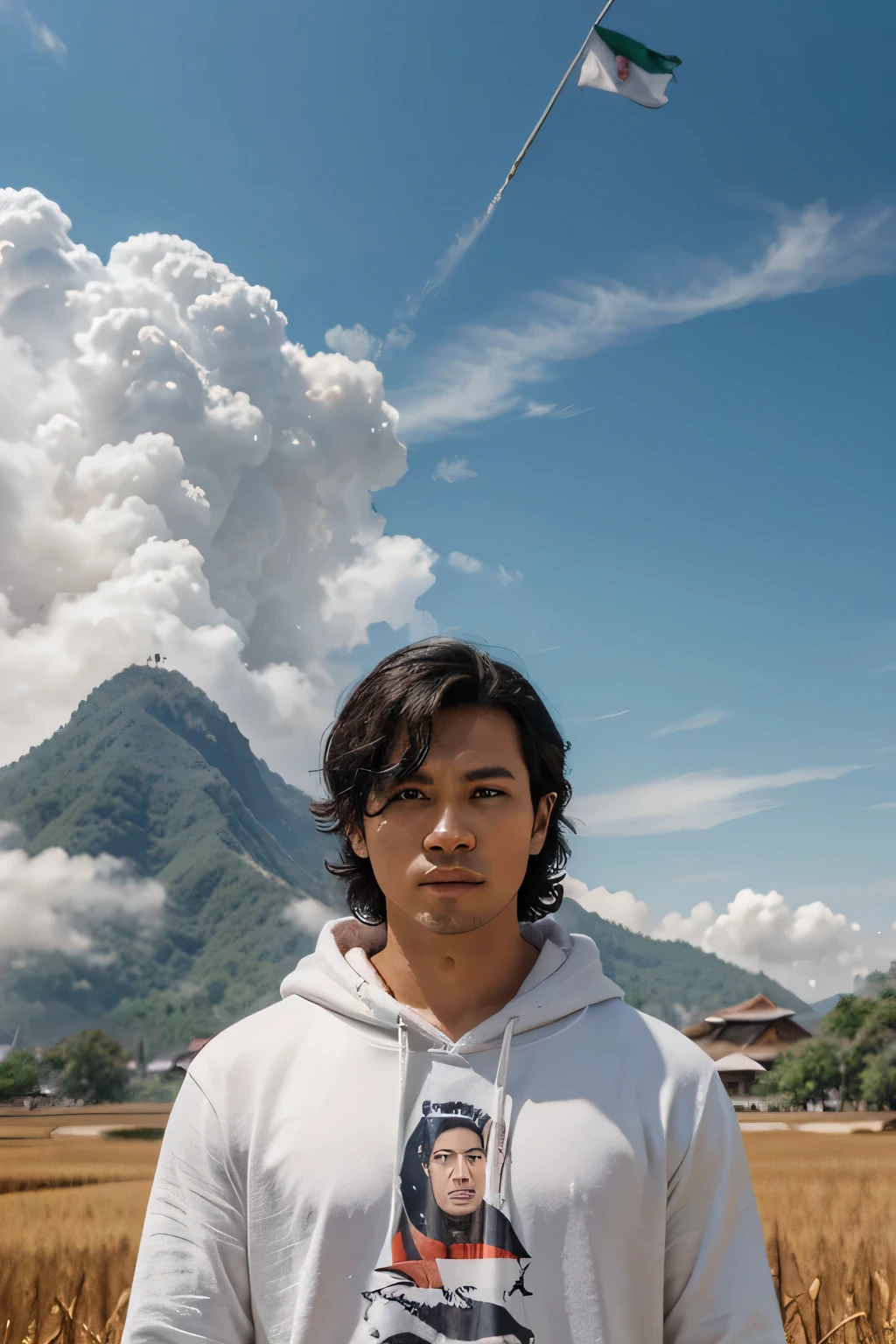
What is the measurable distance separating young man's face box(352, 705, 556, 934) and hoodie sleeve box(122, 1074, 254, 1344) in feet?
2.07

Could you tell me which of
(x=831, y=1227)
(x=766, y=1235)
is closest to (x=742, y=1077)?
(x=831, y=1227)

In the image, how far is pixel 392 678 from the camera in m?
2.35

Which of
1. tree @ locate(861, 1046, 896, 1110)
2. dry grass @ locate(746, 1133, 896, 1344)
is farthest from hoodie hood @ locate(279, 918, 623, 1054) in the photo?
tree @ locate(861, 1046, 896, 1110)

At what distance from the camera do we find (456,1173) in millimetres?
2021

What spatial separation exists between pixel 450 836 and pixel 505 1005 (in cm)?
44

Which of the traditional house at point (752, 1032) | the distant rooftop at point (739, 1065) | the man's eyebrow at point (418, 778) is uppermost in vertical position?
the man's eyebrow at point (418, 778)

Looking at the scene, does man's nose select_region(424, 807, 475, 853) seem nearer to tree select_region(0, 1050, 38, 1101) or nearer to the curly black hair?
the curly black hair

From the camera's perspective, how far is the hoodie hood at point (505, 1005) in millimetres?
2189

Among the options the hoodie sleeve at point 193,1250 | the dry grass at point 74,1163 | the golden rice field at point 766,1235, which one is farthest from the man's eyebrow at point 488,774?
the dry grass at point 74,1163

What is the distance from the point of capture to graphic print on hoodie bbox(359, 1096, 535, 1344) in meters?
1.93

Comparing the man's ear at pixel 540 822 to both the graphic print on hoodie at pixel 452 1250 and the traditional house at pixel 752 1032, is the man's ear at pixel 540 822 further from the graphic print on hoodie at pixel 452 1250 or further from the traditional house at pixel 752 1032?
the traditional house at pixel 752 1032

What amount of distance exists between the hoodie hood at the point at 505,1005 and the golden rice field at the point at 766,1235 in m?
2.09

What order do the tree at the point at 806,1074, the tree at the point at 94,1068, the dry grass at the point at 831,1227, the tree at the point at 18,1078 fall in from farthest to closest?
1. the tree at the point at 94,1068
2. the tree at the point at 18,1078
3. the tree at the point at 806,1074
4. the dry grass at the point at 831,1227

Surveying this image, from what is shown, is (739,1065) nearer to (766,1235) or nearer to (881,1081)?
(881,1081)
